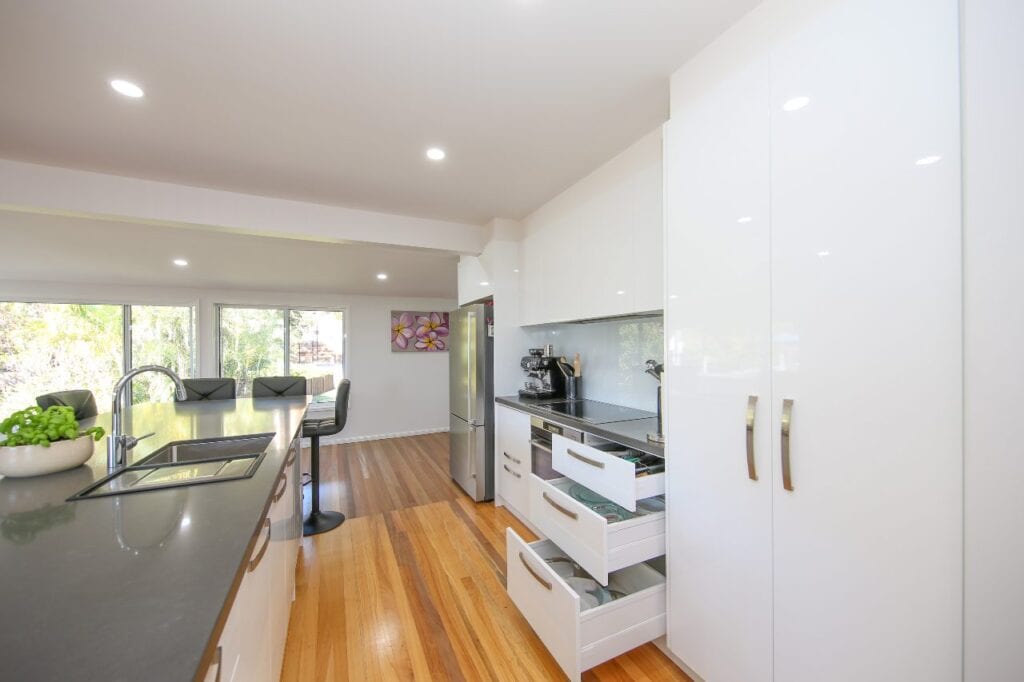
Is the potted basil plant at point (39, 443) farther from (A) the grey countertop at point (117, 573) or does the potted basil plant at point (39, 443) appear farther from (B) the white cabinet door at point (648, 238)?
(B) the white cabinet door at point (648, 238)

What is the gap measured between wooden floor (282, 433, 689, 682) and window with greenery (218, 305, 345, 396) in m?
2.59

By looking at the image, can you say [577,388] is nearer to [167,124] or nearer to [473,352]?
[473,352]

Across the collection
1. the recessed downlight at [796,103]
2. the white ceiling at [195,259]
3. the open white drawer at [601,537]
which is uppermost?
the white ceiling at [195,259]

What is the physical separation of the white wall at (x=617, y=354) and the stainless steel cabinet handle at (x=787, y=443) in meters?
1.14

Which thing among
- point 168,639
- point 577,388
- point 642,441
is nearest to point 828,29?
point 642,441

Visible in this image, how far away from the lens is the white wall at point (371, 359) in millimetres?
4691

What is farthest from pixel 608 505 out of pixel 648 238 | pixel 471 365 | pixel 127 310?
pixel 127 310

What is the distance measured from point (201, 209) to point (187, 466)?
6.05 ft

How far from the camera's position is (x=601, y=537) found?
1.41m

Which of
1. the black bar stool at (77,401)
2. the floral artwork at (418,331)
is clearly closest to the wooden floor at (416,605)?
the black bar stool at (77,401)

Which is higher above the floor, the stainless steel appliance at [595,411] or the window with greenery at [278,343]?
the window with greenery at [278,343]

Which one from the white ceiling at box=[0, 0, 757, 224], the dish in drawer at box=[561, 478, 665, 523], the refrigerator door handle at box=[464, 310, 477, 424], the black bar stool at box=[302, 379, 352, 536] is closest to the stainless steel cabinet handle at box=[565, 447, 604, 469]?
the dish in drawer at box=[561, 478, 665, 523]

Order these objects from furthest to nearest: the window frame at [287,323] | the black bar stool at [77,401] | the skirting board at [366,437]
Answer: the skirting board at [366,437]
the window frame at [287,323]
the black bar stool at [77,401]

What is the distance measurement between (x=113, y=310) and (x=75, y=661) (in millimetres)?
5916
